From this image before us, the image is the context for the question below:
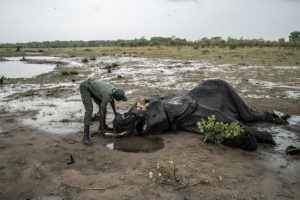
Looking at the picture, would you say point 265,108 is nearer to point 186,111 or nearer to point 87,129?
point 186,111

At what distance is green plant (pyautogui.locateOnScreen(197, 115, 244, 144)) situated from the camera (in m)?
7.10

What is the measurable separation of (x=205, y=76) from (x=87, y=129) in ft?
37.2

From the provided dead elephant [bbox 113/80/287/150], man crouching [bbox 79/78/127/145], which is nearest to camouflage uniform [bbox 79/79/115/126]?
man crouching [bbox 79/78/127/145]

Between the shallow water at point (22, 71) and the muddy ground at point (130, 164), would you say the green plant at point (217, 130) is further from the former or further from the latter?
the shallow water at point (22, 71)

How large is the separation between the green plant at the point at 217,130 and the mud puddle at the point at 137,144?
971 millimetres

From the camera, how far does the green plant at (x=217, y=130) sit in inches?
280

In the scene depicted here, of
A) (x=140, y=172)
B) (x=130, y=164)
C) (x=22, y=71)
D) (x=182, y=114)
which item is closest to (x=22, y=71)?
(x=22, y=71)

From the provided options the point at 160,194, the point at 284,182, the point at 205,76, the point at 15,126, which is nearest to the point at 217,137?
the point at 284,182

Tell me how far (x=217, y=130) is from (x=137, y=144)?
1.72 m

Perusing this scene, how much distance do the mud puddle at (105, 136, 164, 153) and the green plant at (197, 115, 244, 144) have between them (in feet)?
3.19

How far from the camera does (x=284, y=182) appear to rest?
588cm

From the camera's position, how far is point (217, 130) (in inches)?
289

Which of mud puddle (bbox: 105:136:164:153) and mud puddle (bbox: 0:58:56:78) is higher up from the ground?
mud puddle (bbox: 0:58:56:78)

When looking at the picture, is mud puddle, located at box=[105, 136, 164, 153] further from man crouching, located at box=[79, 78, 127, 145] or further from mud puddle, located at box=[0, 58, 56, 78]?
mud puddle, located at box=[0, 58, 56, 78]
